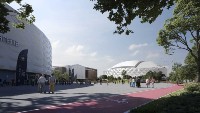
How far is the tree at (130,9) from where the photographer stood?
12758 mm

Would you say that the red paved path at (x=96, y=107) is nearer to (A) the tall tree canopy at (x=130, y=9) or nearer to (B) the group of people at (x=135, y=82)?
(A) the tall tree canopy at (x=130, y=9)

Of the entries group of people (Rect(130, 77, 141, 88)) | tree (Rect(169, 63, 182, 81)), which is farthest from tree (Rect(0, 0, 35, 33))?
tree (Rect(169, 63, 182, 81))

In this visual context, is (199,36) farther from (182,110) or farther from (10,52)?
(10,52)

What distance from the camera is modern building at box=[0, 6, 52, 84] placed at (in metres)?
53.7

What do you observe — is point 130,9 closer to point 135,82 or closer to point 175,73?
point 135,82

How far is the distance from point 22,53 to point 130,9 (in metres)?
42.5

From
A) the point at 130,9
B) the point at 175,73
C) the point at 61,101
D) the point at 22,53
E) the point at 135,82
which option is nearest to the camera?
the point at 130,9

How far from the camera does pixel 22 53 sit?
5338 centimetres

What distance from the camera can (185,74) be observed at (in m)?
72.0

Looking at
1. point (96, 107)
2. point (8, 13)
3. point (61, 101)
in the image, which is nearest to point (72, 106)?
point (96, 107)

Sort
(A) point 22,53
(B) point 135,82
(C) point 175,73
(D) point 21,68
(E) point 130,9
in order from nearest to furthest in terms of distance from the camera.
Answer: (E) point 130,9
(B) point 135,82
(D) point 21,68
(A) point 22,53
(C) point 175,73

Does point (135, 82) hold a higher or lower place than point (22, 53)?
lower

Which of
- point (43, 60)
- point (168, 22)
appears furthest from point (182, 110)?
point (43, 60)

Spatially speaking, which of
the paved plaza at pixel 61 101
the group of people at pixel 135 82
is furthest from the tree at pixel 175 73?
the paved plaza at pixel 61 101
